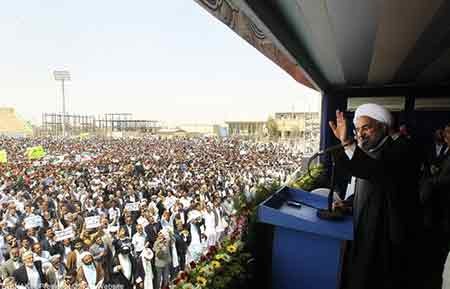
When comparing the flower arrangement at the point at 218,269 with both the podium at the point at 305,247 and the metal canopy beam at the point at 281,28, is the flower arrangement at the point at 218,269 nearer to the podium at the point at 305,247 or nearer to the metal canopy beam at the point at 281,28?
the podium at the point at 305,247

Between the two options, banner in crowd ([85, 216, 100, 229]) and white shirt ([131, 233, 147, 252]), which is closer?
white shirt ([131, 233, 147, 252])

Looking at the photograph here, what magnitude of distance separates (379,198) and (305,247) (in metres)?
0.35

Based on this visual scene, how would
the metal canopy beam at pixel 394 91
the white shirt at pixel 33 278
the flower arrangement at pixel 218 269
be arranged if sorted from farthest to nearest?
the metal canopy beam at pixel 394 91, the white shirt at pixel 33 278, the flower arrangement at pixel 218 269

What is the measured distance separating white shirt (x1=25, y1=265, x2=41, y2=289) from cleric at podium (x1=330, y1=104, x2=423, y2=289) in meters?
3.86

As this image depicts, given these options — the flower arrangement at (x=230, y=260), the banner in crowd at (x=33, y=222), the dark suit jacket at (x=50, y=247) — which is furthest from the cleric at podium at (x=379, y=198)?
the banner in crowd at (x=33, y=222)

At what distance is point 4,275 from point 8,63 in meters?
4.17

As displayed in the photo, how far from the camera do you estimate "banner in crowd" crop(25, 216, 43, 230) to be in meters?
5.06

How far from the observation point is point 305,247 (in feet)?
4.03

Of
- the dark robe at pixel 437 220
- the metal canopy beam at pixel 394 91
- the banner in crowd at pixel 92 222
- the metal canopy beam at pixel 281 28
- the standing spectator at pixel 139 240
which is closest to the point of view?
the metal canopy beam at pixel 281 28

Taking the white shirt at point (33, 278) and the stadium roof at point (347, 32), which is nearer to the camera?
the stadium roof at point (347, 32)

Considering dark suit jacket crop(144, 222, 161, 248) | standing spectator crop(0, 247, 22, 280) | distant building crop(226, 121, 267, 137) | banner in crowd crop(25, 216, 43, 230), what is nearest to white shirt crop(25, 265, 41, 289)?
standing spectator crop(0, 247, 22, 280)

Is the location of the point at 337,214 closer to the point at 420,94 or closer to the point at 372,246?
the point at 372,246

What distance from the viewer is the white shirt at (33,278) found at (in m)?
3.65

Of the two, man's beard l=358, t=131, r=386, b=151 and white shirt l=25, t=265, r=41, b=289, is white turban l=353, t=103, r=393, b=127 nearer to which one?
man's beard l=358, t=131, r=386, b=151
